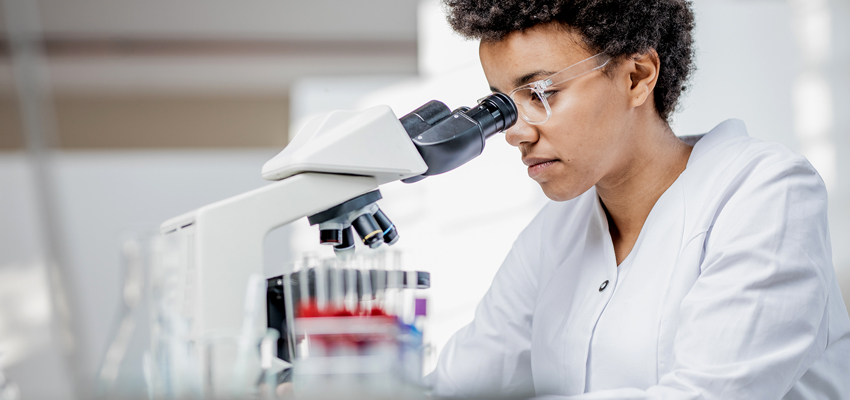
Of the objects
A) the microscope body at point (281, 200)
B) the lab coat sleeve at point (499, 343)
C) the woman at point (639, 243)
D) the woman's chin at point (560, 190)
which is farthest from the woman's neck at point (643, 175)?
the microscope body at point (281, 200)

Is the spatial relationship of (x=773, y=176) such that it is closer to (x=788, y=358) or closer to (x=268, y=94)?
(x=788, y=358)

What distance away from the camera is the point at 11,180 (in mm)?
3615

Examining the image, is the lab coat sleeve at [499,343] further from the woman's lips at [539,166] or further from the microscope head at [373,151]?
the microscope head at [373,151]

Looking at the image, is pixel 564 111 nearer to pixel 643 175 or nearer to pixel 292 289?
pixel 643 175

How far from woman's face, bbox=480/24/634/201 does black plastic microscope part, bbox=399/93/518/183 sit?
0.13m

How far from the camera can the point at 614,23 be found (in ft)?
3.94

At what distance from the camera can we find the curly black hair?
118 cm

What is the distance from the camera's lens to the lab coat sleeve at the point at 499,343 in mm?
1459

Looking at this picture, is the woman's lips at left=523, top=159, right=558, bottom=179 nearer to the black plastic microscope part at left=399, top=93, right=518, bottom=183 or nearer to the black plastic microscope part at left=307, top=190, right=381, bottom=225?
the black plastic microscope part at left=399, top=93, right=518, bottom=183

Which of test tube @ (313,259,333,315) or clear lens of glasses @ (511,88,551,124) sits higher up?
clear lens of glasses @ (511,88,551,124)

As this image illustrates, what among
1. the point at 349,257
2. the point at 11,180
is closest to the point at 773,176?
the point at 349,257

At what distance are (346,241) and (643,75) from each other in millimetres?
731

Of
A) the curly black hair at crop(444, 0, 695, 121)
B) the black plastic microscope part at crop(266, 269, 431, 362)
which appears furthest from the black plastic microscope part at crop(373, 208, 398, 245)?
the curly black hair at crop(444, 0, 695, 121)

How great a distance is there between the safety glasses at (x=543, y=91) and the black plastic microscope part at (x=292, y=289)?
0.43 metres
